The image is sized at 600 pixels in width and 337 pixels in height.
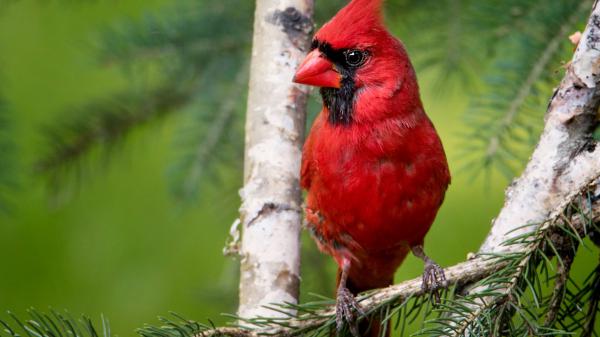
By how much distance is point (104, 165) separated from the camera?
134 inches

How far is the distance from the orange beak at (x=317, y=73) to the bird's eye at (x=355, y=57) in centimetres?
5

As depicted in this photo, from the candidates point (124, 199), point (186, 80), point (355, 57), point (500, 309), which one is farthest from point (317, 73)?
point (124, 199)

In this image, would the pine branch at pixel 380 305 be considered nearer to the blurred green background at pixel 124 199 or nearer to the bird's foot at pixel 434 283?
the bird's foot at pixel 434 283

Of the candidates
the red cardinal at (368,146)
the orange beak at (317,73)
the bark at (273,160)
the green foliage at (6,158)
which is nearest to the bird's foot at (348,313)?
the bark at (273,160)

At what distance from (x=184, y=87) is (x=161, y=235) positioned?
71 cm

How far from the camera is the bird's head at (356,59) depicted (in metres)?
2.53

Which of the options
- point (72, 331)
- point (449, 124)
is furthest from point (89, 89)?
point (72, 331)

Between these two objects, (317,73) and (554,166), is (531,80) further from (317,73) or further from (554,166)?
(554,166)

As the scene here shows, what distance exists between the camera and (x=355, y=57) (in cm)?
259

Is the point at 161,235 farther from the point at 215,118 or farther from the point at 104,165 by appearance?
the point at 215,118

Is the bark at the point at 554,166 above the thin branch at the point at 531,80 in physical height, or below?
below

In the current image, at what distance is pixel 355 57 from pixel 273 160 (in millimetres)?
531

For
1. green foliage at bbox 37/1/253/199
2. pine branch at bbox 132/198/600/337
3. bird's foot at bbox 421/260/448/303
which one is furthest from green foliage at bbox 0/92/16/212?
bird's foot at bbox 421/260/448/303

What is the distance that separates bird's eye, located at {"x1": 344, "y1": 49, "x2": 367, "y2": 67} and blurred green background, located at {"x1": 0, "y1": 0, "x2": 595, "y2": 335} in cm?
63
